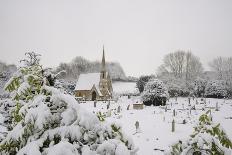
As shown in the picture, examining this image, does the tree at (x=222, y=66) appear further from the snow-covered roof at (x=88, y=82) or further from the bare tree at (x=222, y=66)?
the snow-covered roof at (x=88, y=82)

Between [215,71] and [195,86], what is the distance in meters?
35.6

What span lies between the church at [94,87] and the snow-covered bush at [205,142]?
182 ft

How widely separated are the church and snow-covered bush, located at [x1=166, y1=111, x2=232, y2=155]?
2186 inches

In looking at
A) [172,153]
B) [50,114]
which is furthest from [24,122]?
[172,153]

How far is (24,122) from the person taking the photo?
3113mm

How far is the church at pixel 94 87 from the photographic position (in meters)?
59.2

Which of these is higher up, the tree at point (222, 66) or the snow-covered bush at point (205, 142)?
the tree at point (222, 66)

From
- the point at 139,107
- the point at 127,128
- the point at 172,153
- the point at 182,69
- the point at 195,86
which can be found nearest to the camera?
the point at 172,153

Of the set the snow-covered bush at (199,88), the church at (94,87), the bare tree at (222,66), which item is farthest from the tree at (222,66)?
the church at (94,87)

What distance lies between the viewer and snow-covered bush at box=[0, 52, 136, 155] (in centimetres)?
290

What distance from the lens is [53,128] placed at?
3.19 metres

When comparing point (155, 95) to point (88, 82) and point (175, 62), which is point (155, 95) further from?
point (175, 62)

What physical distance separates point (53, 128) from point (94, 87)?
185 feet

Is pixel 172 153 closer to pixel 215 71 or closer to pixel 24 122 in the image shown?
pixel 24 122
